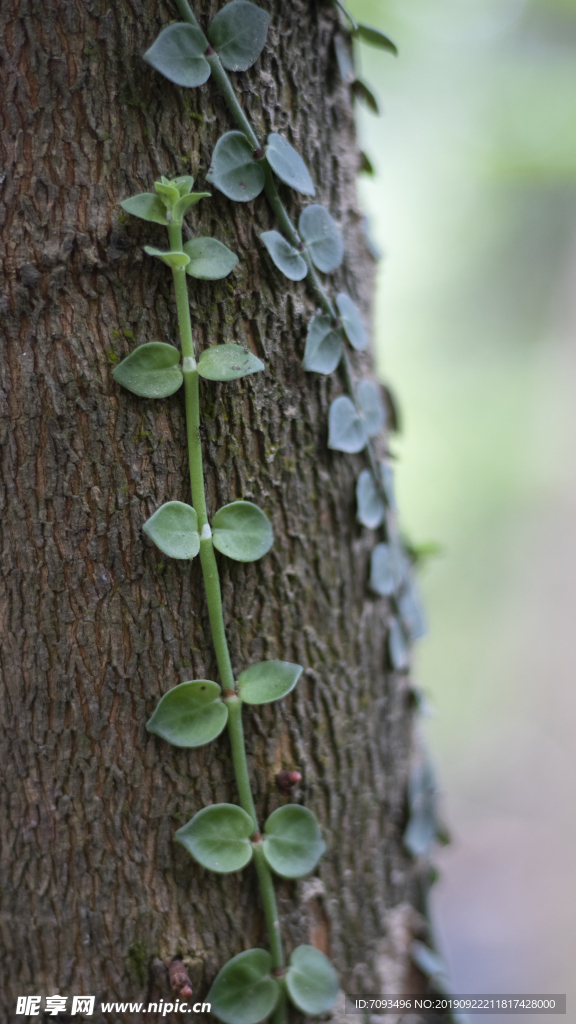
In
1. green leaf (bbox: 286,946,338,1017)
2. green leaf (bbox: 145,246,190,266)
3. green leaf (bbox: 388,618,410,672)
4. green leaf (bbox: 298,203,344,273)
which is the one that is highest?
green leaf (bbox: 298,203,344,273)

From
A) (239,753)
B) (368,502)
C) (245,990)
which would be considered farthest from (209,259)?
(245,990)

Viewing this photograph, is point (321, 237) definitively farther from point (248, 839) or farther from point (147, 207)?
point (248, 839)

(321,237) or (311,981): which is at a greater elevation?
(321,237)

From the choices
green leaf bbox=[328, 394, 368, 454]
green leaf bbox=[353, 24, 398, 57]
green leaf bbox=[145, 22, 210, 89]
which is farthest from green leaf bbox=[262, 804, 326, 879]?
green leaf bbox=[353, 24, 398, 57]

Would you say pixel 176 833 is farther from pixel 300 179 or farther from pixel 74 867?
pixel 300 179

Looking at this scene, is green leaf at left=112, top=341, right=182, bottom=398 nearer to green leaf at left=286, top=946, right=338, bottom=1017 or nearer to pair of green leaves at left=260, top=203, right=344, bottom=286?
pair of green leaves at left=260, top=203, right=344, bottom=286

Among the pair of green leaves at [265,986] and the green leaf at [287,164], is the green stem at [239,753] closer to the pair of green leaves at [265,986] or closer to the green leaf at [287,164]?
the pair of green leaves at [265,986]

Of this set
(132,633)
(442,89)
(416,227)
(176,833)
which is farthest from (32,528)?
(416,227)
